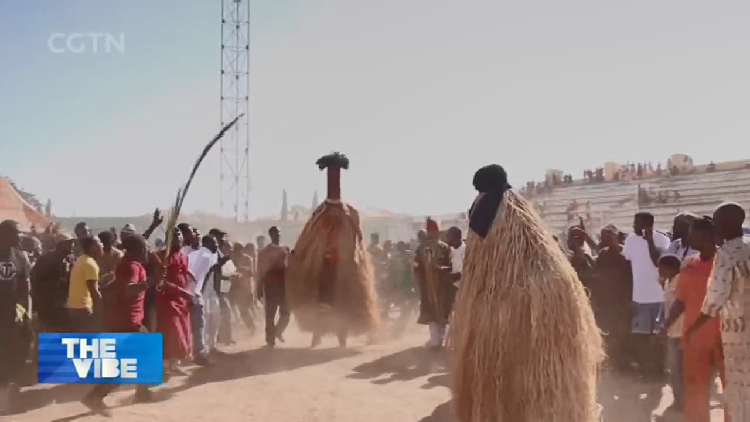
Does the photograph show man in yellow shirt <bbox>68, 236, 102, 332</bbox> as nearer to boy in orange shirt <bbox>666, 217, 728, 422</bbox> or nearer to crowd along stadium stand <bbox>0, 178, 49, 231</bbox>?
boy in orange shirt <bbox>666, 217, 728, 422</bbox>

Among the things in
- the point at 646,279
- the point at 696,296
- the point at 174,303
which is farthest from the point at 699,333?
→ the point at 174,303

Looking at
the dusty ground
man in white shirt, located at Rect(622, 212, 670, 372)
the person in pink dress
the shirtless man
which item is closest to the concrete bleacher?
the shirtless man

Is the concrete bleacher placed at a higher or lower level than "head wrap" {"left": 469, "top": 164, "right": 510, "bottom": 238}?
higher

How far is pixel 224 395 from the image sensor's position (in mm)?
6766

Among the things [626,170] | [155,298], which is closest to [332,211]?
[155,298]

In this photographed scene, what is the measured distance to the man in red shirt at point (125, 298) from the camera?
5.95 m

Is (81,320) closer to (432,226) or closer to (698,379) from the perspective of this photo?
(432,226)

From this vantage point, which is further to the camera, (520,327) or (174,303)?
(174,303)

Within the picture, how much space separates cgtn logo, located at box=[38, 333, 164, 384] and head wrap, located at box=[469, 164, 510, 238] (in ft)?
12.9

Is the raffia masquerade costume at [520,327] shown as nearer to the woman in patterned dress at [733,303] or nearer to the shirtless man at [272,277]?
the woman in patterned dress at [733,303]

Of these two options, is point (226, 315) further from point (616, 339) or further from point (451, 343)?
point (451, 343)

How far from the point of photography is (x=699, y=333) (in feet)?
15.0

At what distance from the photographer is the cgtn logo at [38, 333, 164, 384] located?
6.38m

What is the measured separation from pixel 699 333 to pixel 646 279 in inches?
96.2
